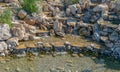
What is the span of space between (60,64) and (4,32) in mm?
1758

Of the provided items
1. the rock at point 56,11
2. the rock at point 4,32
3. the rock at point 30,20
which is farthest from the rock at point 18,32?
the rock at point 56,11

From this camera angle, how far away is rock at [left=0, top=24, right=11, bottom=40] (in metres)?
9.63

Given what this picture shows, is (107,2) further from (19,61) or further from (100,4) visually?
(19,61)

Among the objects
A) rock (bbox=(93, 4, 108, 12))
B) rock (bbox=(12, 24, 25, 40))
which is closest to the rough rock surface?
rock (bbox=(12, 24, 25, 40))

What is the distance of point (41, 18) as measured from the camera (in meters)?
10.7

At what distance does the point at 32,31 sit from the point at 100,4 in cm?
257

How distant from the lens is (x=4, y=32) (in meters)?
9.70

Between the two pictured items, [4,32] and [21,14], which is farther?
[21,14]

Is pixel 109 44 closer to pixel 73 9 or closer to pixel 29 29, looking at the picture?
pixel 73 9

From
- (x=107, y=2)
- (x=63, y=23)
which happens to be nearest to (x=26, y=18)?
(x=63, y=23)

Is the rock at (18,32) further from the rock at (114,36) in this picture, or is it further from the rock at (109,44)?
the rock at (114,36)

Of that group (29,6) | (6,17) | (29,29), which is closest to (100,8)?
(29,6)

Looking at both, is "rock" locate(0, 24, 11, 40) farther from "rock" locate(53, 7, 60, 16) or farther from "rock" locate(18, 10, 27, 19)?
"rock" locate(53, 7, 60, 16)

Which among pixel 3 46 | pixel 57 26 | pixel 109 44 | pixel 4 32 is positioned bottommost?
pixel 109 44
